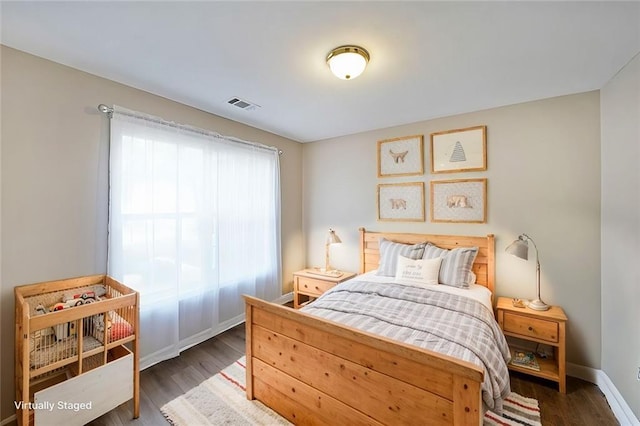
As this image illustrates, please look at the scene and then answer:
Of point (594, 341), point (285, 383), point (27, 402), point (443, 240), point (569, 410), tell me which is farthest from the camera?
point (443, 240)

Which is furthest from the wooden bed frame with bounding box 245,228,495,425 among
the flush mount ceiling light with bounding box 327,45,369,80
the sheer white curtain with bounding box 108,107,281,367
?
the flush mount ceiling light with bounding box 327,45,369,80

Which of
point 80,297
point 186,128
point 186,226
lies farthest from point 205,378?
point 186,128

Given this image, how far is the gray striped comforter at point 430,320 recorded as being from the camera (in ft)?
4.91

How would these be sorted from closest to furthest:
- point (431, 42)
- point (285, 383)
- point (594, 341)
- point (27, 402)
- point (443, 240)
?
point (27, 402) → point (431, 42) → point (285, 383) → point (594, 341) → point (443, 240)

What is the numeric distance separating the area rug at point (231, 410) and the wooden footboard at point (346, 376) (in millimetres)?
89

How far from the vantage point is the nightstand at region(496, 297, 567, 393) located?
209 centimetres

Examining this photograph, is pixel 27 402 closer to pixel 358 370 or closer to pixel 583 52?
pixel 358 370

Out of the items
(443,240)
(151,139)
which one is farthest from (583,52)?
(151,139)

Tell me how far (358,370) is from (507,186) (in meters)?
2.34

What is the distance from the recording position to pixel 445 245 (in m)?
2.94

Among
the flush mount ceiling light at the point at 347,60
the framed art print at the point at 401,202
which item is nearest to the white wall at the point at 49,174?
the flush mount ceiling light at the point at 347,60

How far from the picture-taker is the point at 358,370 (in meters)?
1.45

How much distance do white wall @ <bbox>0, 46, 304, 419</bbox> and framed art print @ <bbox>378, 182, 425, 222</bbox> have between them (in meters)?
2.72

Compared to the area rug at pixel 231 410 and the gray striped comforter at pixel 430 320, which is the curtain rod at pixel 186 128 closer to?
the gray striped comforter at pixel 430 320
